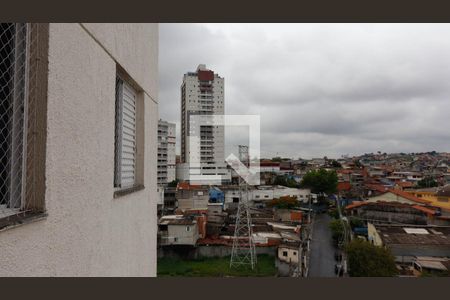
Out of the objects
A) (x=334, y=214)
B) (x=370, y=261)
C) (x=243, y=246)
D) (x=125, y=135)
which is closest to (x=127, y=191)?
(x=125, y=135)

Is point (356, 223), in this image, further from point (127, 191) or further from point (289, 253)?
point (127, 191)

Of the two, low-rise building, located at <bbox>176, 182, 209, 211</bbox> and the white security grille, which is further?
low-rise building, located at <bbox>176, 182, 209, 211</bbox>

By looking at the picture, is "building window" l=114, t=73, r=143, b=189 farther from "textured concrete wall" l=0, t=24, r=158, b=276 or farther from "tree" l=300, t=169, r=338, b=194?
"tree" l=300, t=169, r=338, b=194

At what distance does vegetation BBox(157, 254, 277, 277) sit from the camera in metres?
13.0

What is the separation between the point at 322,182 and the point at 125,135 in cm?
2939

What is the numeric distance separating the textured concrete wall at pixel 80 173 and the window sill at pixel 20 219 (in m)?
0.01

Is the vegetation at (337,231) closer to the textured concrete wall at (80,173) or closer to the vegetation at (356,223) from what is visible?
the vegetation at (356,223)

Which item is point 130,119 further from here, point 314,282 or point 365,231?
point 365,231

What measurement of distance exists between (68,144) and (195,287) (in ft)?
1.87

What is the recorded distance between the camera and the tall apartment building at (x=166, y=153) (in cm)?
3234

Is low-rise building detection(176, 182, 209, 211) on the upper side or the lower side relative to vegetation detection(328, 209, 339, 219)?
upper

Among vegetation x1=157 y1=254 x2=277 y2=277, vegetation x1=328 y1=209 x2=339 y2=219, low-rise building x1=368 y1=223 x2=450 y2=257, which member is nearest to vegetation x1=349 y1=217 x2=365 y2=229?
vegetation x1=328 y1=209 x2=339 y2=219

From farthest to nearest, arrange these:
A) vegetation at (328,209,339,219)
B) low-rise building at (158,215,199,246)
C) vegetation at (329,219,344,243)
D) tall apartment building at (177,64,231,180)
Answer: tall apartment building at (177,64,231,180), vegetation at (328,209,339,219), vegetation at (329,219,344,243), low-rise building at (158,215,199,246)

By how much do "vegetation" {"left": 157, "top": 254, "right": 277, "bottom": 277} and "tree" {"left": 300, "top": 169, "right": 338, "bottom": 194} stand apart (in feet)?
52.7
